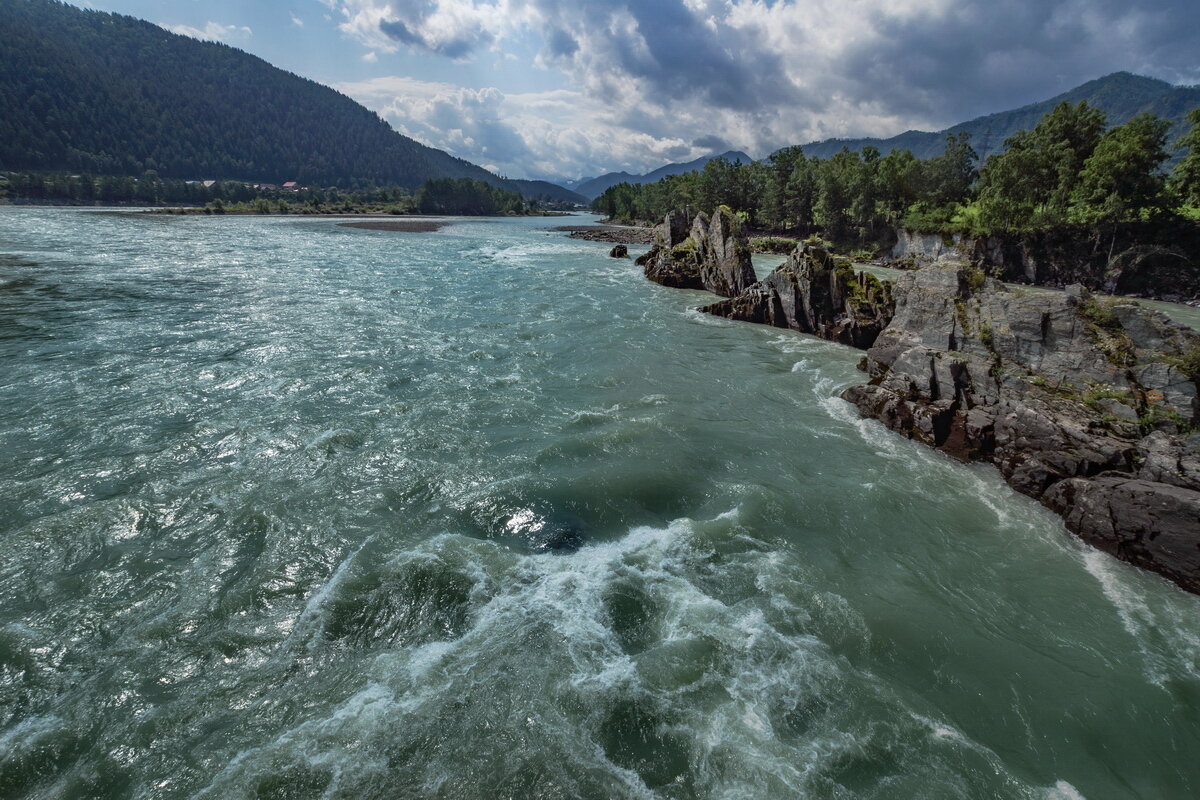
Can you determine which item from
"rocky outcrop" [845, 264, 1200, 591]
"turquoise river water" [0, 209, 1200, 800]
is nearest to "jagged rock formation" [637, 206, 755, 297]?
"rocky outcrop" [845, 264, 1200, 591]

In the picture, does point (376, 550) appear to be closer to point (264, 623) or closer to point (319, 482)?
point (264, 623)

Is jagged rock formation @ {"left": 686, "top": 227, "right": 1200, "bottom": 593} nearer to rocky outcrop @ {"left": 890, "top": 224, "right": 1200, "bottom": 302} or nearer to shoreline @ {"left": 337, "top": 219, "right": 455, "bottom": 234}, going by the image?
rocky outcrop @ {"left": 890, "top": 224, "right": 1200, "bottom": 302}

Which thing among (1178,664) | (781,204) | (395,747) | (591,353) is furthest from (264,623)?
(781,204)

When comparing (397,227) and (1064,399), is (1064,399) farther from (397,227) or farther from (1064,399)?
(397,227)

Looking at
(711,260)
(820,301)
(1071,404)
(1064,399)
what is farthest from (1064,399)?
(711,260)

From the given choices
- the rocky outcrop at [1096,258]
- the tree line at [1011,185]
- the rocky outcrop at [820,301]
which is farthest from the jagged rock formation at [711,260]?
the tree line at [1011,185]

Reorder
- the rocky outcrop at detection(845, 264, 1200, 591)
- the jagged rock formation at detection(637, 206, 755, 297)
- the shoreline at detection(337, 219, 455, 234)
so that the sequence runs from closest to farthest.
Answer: the rocky outcrop at detection(845, 264, 1200, 591), the jagged rock formation at detection(637, 206, 755, 297), the shoreline at detection(337, 219, 455, 234)

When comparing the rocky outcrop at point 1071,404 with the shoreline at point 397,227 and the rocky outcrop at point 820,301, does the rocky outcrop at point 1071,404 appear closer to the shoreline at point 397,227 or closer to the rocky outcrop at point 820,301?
the rocky outcrop at point 820,301
